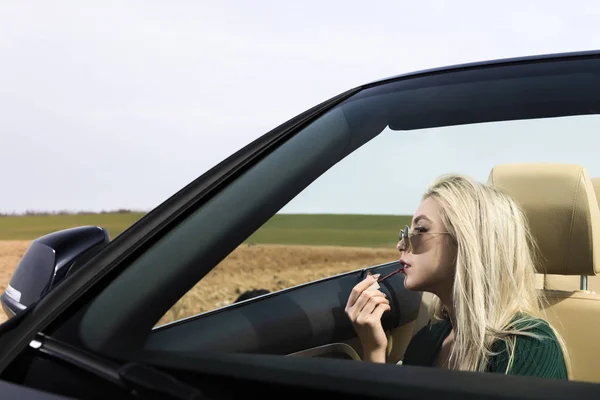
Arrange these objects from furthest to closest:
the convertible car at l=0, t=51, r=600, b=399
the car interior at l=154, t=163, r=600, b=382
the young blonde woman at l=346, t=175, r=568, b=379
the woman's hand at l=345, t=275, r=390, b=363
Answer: the car interior at l=154, t=163, r=600, b=382, the woman's hand at l=345, t=275, r=390, b=363, the young blonde woman at l=346, t=175, r=568, b=379, the convertible car at l=0, t=51, r=600, b=399

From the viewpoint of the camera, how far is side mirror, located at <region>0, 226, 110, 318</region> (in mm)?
1592

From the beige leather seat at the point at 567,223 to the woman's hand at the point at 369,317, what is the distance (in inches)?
19.1

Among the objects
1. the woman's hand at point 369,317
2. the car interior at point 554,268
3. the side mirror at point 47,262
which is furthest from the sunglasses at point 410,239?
the side mirror at point 47,262

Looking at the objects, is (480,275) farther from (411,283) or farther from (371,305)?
(371,305)

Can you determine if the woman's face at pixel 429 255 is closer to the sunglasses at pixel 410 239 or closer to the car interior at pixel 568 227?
the sunglasses at pixel 410 239

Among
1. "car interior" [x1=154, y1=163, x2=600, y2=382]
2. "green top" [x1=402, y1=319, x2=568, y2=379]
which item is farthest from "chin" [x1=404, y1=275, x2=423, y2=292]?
"car interior" [x1=154, y1=163, x2=600, y2=382]

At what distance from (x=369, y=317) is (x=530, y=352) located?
1.41ft

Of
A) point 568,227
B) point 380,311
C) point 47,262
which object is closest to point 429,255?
point 380,311

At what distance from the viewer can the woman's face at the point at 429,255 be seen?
1745 millimetres

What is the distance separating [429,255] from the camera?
5.74 ft

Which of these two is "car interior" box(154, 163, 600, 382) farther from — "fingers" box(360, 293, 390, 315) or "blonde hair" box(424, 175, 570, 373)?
"blonde hair" box(424, 175, 570, 373)

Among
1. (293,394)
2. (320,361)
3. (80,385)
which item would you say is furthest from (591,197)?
(80,385)

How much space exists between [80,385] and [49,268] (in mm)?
573

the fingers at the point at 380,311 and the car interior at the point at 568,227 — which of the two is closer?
the fingers at the point at 380,311
